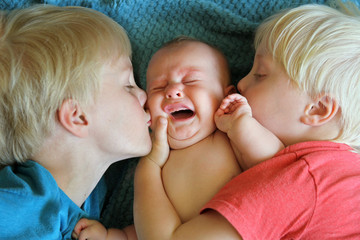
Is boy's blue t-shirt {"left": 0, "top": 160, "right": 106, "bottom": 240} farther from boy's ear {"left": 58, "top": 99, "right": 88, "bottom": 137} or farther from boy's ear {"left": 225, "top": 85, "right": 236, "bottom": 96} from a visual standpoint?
boy's ear {"left": 225, "top": 85, "right": 236, "bottom": 96}

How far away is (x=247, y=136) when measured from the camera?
112cm

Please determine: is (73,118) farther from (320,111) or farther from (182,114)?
(320,111)

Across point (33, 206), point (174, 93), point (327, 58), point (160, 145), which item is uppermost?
point (327, 58)

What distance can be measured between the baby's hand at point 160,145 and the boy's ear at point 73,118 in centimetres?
27

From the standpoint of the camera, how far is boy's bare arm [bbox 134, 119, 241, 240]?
0.97 m

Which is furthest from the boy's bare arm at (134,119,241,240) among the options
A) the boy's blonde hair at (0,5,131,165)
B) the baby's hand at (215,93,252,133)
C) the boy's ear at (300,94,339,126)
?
the boy's ear at (300,94,339,126)

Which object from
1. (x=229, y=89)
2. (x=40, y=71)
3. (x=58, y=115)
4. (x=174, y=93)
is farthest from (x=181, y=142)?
(x=40, y=71)

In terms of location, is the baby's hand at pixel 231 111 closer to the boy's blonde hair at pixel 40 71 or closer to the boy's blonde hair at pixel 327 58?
the boy's blonde hair at pixel 327 58

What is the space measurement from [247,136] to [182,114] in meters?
0.31

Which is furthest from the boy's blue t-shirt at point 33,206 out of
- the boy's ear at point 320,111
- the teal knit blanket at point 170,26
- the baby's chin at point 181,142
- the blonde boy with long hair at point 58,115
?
the boy's ear at point 320,111

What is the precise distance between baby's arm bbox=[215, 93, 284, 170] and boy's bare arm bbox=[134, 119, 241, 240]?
243 mm

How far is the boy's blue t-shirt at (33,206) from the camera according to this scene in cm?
103

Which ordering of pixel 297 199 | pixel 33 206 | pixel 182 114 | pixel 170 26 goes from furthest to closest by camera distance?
1. pixel 170 26
2. pixel 182 114
3. pixel 33 206
4. pixel 297 199

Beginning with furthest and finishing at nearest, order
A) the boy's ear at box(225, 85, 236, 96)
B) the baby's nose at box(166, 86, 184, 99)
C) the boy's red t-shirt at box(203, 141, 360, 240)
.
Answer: the boy's ear at box(225, 85, 236, 96) → the baby's nose at box(166, 86, 184, 99) → the boy's red t-shirt at box(203, 141, 360, 240)
